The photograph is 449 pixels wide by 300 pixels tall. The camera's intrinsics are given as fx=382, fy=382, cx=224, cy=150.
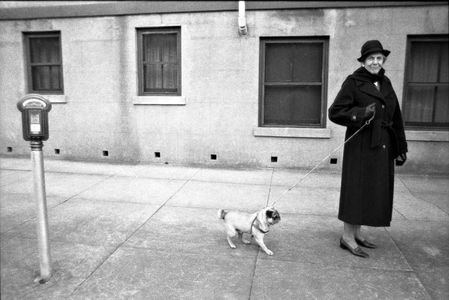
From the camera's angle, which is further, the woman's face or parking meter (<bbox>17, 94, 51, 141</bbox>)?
the woman's face

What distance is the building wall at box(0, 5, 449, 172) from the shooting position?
749 cm

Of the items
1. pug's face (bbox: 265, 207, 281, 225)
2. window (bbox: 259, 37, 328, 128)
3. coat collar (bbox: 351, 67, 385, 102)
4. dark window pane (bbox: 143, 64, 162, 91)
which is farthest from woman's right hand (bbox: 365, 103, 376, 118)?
dark window pane (bbox: 143, 64, 162, 91)

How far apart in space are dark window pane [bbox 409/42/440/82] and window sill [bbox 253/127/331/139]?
6.67ft

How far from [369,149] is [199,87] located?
15.9 ft

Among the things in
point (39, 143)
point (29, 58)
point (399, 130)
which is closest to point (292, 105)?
point (399, 130)

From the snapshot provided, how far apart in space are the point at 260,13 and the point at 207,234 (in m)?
5.00

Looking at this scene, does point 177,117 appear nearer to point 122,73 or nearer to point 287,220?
point 122,73

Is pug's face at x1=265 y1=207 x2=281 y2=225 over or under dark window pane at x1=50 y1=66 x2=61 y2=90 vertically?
under

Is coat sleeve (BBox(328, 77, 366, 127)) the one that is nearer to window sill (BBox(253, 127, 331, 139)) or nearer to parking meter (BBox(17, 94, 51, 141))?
parking meter (BBox(17, 94, 51, 141))

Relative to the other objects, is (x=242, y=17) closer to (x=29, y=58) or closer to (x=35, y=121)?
(x=29, y=58)

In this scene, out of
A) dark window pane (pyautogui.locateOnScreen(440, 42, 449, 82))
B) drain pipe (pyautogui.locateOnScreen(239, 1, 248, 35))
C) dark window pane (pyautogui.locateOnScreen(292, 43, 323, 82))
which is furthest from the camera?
dark window pane (pyautogui.locateOnScreen(292, 43, 323, 82))

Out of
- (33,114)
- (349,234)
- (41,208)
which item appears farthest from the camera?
(349,234)

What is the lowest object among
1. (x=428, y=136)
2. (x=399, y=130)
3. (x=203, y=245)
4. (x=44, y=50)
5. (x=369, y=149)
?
(x=203, y=245)

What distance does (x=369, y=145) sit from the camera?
383 centimetres
